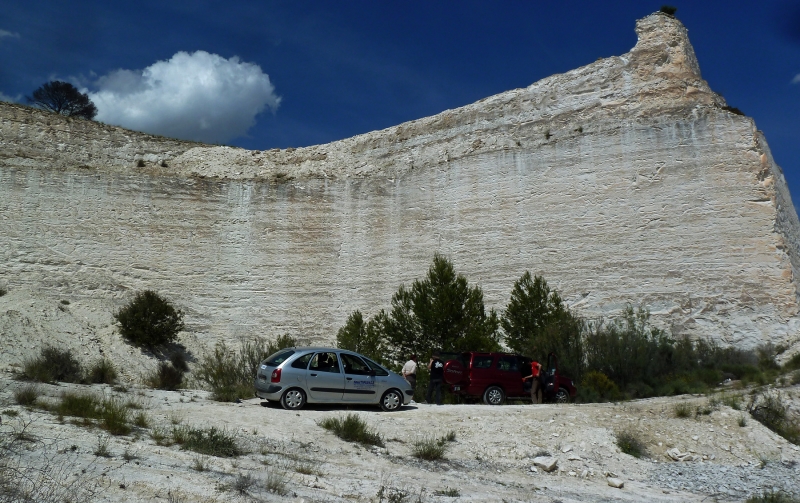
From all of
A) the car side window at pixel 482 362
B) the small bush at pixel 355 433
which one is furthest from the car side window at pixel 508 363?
the small bush at pixel 355 433

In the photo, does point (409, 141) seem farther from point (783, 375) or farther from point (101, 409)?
point (101, 409)

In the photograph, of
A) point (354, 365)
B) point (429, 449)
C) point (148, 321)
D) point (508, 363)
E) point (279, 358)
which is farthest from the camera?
point (148, 321)

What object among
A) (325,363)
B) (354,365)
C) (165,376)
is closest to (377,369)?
(354,365)

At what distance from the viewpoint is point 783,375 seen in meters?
14.2

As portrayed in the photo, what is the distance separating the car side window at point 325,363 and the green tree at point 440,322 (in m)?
5.94

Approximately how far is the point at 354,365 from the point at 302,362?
104cm

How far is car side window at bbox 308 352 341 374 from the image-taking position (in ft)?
39.2

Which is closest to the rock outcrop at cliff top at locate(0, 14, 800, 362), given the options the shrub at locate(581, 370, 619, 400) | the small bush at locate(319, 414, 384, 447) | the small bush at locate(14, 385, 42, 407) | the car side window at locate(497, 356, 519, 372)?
the shrub at locate(581, 370, 619, 400)

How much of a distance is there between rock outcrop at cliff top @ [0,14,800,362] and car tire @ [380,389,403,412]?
28.8 feet

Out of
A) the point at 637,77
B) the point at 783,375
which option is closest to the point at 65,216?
the point at 637,77

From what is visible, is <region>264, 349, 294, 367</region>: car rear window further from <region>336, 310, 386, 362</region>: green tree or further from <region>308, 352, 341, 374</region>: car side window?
<region>336, 310, 386, 362</region>: green tree

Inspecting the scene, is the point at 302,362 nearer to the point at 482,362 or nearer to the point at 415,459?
the point at 415,459

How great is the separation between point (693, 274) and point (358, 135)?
A: 44.8ft

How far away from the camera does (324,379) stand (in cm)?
1188
